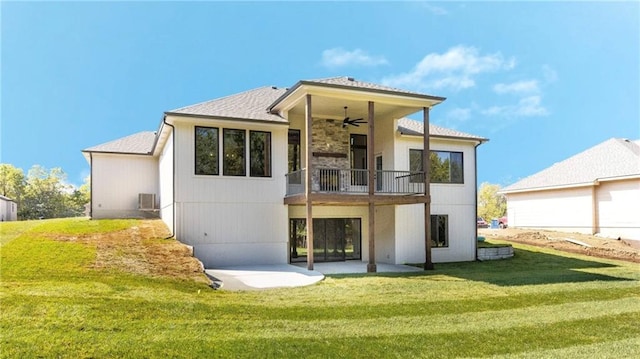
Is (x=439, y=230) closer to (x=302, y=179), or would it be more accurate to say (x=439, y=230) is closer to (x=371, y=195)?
(x=371, y=195)

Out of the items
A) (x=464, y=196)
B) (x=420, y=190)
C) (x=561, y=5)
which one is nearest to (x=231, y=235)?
(x=420, y=190)

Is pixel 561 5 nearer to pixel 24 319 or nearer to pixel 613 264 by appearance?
pixel 613 264

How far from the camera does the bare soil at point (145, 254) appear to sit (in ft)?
30.5

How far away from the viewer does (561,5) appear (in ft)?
56.1

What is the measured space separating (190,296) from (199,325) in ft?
6.47

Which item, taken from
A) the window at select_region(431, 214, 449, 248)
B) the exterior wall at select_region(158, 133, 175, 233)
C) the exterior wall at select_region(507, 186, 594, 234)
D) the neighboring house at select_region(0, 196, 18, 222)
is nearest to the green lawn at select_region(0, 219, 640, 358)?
the exterior wall at select_region(158, 133, 175, 233)

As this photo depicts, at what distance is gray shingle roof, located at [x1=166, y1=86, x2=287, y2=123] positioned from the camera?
42.8 feet

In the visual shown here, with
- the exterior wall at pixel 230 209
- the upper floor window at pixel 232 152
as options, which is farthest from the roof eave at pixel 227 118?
the upper floor window at pixel 232 152

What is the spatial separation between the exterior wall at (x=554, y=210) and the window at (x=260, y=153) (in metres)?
17.3

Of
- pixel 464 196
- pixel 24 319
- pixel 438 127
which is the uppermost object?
pixel 438 127

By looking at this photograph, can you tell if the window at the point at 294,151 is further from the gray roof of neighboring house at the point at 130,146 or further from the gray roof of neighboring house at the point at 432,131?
the gray roof of neighboring house at the point at 130,146

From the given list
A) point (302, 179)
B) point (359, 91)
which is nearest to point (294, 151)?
point (302, 179)

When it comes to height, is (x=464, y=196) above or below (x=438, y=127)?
below

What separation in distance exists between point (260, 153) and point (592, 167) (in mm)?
18740
